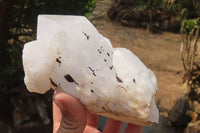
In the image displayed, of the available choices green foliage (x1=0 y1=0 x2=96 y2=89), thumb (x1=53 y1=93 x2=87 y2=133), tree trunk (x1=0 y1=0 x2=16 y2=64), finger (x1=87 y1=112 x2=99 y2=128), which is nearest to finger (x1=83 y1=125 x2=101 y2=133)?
finger (x1=87 y1=112 x2=99 y2=128)

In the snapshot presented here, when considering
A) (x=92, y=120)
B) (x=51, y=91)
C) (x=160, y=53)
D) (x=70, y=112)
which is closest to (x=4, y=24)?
(x=51, y=91)

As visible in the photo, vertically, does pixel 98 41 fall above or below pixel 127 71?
above

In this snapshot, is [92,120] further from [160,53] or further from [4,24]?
[160,53]

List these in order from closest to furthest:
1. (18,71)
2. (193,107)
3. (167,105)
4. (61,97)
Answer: (61,97) < (18,71) < (193,107) < (167,105)

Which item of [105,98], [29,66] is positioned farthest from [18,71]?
[105,98]

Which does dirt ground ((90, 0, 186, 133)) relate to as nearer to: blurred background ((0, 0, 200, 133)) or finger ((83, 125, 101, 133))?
blurred background ((0, 0, 200, 133))

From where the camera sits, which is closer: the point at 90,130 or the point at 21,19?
the point at 90,130

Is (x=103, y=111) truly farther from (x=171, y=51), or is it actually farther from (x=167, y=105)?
(x=171, y=51)
